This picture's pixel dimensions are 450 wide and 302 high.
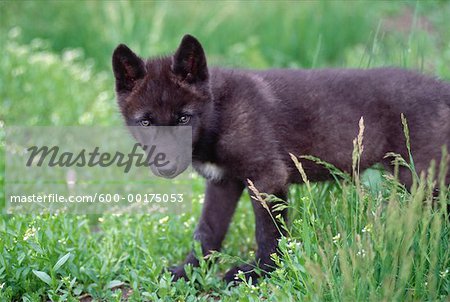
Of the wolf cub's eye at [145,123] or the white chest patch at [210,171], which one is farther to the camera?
the white chest patch at [210,171]

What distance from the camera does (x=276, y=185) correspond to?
4.52 m

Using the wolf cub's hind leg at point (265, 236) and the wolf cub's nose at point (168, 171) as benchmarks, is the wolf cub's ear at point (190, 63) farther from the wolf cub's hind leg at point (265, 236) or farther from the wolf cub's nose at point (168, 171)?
the wolf cub's hind leg at point (265, 236)

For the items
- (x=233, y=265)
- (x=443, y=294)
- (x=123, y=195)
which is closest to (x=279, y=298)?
(x=443, y=294)

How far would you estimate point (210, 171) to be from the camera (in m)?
4.65

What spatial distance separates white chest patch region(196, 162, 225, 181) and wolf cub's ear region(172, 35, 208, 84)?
544 mm

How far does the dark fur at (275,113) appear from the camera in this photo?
4438 millimetres

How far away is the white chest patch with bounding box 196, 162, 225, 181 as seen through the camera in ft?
15.1

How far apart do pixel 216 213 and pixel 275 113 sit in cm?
87

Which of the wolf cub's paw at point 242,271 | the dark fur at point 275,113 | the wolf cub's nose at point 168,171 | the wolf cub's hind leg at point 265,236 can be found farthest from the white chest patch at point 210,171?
the wolf cub's paw at point 242,271

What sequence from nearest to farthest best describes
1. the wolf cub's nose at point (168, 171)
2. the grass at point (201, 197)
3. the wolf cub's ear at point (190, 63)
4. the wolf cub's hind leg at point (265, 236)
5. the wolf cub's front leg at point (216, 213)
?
1. the grass at point (201, 197)
2. the wolf cub's nose at point (168, 171)
3. the wolf cub's ear at point (190, 63)
4. the wolf cub's hind leg at point (265, 236)
5. the wolf cub's front leg at point (216, 213)

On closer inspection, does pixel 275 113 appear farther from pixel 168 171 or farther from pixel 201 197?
pixel 201 197

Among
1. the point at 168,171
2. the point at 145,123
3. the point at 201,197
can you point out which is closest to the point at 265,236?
the point at 168,171

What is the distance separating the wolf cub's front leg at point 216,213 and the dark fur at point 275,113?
0.15 meters

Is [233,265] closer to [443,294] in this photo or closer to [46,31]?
[443,294]
